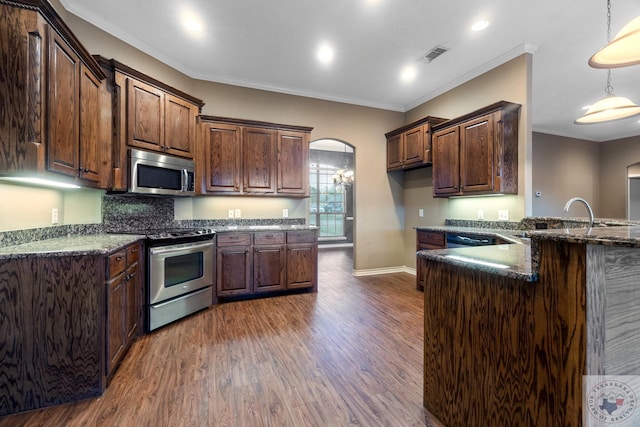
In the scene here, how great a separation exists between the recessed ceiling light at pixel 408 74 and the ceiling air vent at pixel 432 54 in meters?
0.22

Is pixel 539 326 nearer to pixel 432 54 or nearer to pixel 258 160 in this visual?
pixel 432 54

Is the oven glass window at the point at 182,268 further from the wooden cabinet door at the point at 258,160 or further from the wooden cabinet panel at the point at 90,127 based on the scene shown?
the wooden cabinet door at the point at 258,160

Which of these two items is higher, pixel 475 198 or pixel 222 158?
pixel 222 158

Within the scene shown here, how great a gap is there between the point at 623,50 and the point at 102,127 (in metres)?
4.08

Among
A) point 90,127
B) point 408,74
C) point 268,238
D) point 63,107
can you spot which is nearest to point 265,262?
point 268,238

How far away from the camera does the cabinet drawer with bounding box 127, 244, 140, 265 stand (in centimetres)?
237

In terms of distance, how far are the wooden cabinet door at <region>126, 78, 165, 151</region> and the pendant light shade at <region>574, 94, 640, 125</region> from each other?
449 cm

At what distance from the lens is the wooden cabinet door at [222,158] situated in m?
3.83

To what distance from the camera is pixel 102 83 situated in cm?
268

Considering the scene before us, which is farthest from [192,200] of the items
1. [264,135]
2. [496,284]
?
[496,284]

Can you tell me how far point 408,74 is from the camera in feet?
13.5

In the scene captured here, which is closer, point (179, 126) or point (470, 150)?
point (179, 126)

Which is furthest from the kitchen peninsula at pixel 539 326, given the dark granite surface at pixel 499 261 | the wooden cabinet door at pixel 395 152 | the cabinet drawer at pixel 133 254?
the wooden cabinet door at pixel 395 152

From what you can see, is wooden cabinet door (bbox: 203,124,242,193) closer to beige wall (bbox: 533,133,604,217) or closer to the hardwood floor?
the hardwood floor
